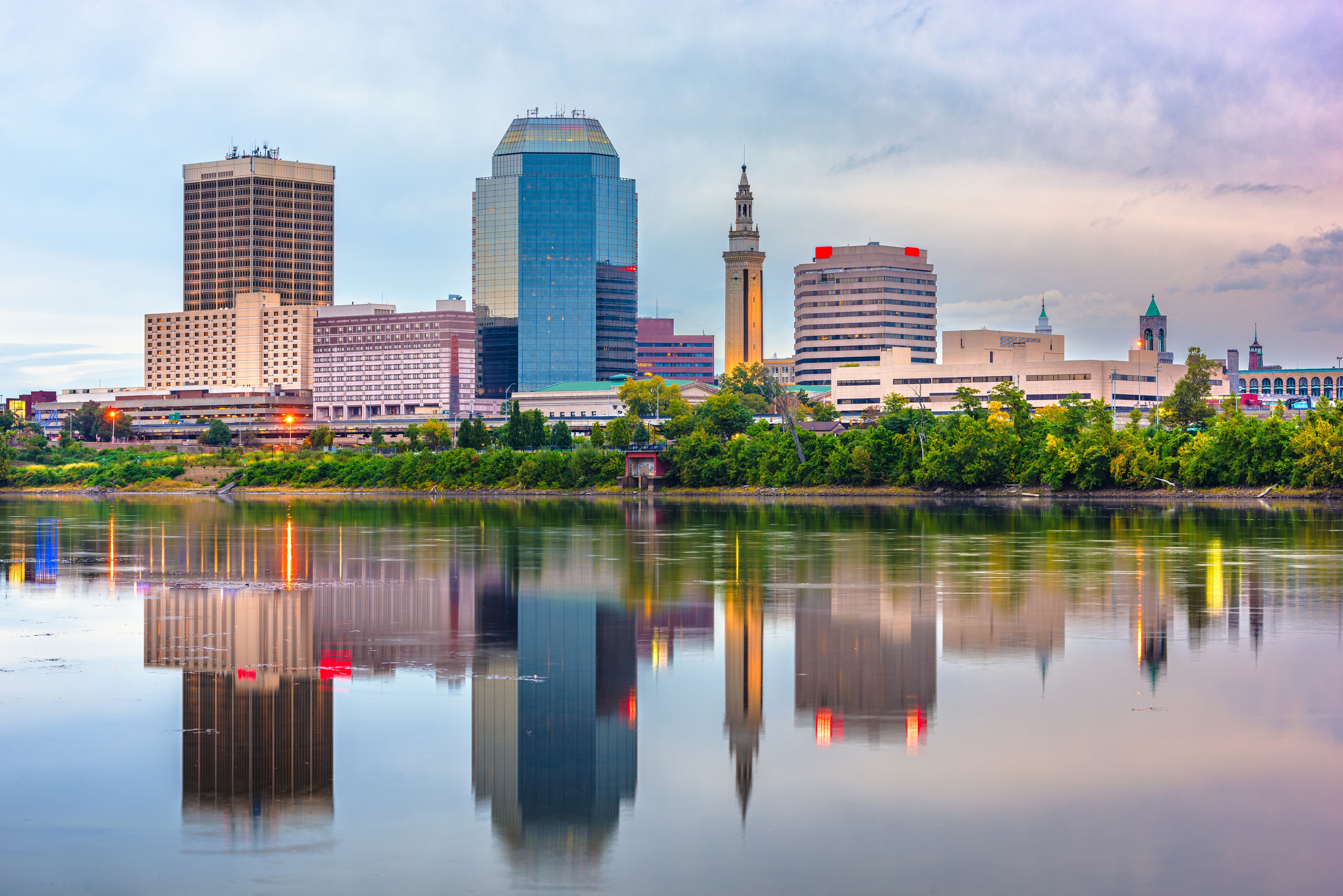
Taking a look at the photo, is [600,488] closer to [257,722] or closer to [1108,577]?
[1108,577]

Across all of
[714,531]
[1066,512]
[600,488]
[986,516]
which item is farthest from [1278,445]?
[600,488]

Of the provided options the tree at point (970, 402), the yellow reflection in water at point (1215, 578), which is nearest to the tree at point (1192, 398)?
the tree at point (970, 402)

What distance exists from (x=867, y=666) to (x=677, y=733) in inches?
272

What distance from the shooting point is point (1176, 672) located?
27.5 metres

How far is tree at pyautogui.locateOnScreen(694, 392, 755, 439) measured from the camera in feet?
604

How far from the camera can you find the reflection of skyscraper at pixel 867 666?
23.1 meters

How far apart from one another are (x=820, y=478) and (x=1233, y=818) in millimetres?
123999

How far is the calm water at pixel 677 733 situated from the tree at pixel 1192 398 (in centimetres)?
12735

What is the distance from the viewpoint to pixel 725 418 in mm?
184500

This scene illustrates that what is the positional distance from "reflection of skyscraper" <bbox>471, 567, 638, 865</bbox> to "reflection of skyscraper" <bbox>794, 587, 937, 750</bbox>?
352 cm

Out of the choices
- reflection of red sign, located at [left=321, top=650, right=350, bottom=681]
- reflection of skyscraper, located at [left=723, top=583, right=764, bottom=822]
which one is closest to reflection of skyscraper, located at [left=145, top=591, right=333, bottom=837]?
reflection of red sign, located at [left=321, top=650, right=350, bottom=681]

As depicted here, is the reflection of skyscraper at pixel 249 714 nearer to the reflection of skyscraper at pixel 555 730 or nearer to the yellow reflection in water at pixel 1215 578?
the reflection of skyscraper at pixel 555 730

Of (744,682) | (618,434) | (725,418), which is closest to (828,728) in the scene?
(744,682)

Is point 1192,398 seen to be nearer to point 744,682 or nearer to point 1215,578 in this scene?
point 1215,578
